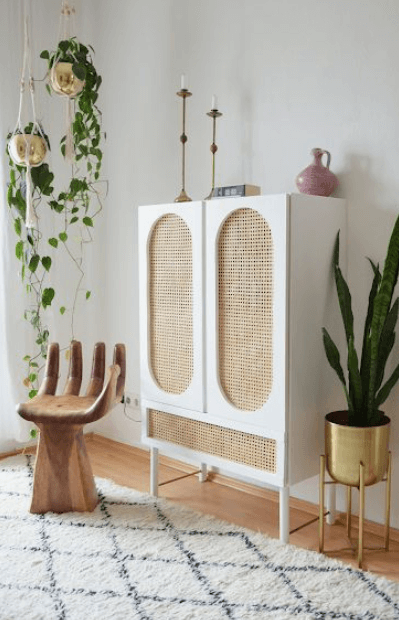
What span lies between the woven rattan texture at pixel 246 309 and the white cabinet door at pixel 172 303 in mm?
128

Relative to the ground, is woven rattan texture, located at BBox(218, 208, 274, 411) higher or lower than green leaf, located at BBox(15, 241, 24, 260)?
lower

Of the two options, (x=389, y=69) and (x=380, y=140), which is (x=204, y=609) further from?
(x=389, y=69)

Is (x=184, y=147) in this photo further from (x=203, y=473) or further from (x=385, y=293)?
(x=203, y=473)

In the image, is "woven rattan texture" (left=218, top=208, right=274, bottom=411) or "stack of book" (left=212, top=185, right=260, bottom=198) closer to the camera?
"woven rattan texture" (left=218, top=208, right=274, bottom=411)

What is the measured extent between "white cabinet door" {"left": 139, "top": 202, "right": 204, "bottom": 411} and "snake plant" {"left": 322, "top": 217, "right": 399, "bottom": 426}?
1.91 feet

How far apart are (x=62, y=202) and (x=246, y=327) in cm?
175

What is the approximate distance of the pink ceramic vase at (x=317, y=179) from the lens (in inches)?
102

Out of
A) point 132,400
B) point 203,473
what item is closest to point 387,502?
point 203,473

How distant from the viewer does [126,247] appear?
3697mm

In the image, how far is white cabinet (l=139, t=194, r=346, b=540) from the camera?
95.0 inches

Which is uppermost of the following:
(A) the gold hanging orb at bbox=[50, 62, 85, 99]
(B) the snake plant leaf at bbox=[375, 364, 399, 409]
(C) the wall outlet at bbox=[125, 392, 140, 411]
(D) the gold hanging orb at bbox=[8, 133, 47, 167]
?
(A) the gold hanging orb at bbox=[50, 62, 85, 99]

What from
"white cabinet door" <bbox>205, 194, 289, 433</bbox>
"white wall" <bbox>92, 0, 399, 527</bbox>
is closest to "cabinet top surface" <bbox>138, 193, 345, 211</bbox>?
"white cabinet door" <bbox>205, 194, 289, 433</bbox>

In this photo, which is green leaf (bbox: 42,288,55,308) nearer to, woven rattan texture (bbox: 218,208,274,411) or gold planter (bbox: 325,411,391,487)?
woven rattan texture (bbox: 218,208,274,411)

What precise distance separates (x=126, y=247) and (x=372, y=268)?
1.59 metres
